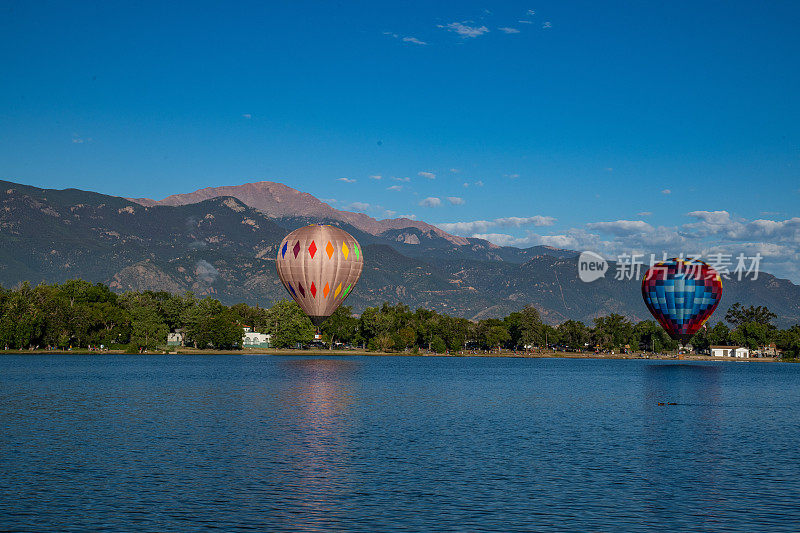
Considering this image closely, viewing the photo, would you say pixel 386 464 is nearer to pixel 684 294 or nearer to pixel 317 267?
pixel 317 267

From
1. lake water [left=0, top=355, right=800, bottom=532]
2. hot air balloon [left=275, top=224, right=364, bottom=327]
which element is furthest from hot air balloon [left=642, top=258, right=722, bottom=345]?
lake water [left=0, top=355, right=800, bottom=532]

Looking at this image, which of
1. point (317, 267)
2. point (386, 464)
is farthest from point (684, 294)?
point (386, 464)

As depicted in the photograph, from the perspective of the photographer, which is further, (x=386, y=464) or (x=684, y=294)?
(x=684, y=294)

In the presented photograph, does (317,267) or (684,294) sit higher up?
(317,267)

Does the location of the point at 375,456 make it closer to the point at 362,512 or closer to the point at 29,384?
the point at 362,512

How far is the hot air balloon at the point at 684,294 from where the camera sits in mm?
179750

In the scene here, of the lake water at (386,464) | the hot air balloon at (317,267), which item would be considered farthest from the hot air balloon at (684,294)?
the lake water at (386,464)

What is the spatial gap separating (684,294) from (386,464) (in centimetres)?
15357

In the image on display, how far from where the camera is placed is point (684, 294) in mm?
180000

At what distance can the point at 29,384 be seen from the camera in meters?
94.8

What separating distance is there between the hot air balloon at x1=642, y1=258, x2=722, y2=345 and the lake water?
9949 cm

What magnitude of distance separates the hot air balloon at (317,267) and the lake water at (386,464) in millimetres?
84355

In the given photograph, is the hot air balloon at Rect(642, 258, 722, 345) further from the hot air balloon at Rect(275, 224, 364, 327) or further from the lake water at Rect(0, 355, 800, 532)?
the lake water at Rect(0, 355, 800, 532)

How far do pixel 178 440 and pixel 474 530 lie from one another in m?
27.5
